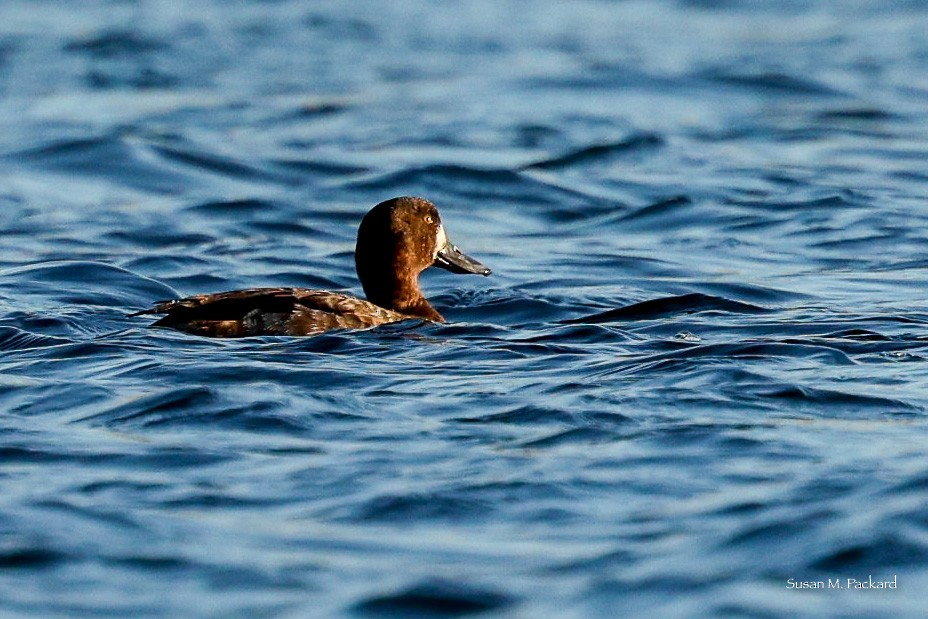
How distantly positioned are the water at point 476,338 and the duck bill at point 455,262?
9.0 inches

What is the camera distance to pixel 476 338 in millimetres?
9586

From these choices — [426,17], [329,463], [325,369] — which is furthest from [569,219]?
[426,17]

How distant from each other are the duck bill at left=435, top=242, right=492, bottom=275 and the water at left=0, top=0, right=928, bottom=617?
0.75 feet

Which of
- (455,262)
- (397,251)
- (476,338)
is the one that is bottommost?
(476,338)

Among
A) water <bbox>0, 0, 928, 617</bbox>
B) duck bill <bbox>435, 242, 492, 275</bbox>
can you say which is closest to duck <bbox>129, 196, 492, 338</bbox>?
duck bill <bbox>435, 242, 492, 275</bbox>

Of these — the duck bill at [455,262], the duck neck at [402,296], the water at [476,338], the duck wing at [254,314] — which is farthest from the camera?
the duck bill at [455,262]

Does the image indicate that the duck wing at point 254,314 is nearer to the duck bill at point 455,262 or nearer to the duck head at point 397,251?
the duck head at point 397,251

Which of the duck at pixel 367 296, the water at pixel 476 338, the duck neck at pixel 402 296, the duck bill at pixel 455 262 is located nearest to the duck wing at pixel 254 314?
the duck at pixel 367 296

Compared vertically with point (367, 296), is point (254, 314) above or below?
above

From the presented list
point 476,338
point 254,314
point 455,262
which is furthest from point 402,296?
point 254,314

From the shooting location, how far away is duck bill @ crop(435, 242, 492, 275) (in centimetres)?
1097

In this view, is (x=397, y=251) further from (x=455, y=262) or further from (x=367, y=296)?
(x=455, y=262)

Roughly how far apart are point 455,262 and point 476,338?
1545 millimetres

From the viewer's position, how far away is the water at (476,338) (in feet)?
19.4
